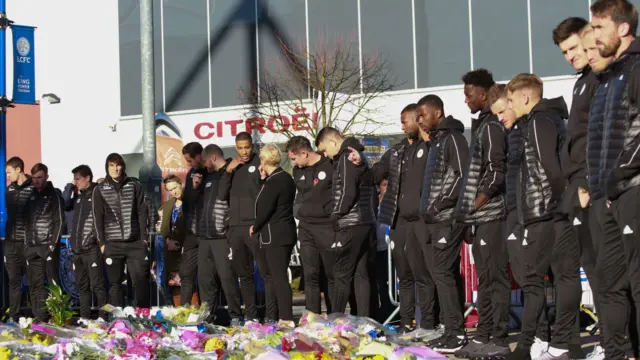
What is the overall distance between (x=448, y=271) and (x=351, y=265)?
196 centimetres

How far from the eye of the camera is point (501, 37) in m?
26.6

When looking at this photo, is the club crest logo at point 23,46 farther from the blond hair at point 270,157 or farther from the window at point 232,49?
the window at point 232,49

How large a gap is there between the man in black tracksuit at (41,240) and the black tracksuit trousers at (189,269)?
2127 mm

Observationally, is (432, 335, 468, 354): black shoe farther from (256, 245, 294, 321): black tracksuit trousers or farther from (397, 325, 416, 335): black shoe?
(256, 245, 294, 321): black tracksuit trousers

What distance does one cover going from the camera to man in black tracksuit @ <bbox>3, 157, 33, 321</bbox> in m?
14.3

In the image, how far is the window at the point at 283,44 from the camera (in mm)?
28500

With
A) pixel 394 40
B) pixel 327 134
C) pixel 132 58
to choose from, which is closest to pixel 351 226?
pixel 327 134

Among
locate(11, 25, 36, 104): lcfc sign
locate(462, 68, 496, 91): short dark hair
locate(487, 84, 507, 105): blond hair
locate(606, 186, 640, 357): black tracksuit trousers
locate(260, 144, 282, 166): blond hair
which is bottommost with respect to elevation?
locate(606, 186, 640, 357): black tracksuit trousers

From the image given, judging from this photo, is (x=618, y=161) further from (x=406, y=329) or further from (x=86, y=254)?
(x=86, y=254)

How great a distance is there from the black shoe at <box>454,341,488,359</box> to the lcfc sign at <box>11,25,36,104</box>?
30.4ft

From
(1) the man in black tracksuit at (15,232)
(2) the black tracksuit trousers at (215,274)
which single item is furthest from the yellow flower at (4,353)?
(1) the man in black tracksuit at (15,232)

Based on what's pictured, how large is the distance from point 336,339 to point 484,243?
1.68 meters

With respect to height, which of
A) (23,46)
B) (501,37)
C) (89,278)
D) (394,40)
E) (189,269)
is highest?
(394,40)

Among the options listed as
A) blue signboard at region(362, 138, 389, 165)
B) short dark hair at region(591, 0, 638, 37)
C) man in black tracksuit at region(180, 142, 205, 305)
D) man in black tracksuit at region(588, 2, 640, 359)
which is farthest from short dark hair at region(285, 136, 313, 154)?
blue signboard at region(362, 138, 389, 165)
